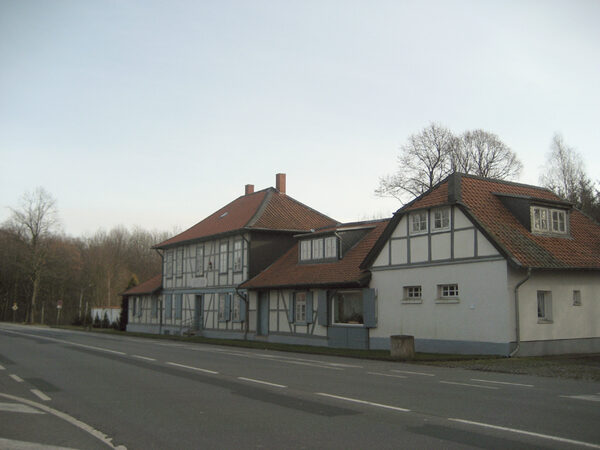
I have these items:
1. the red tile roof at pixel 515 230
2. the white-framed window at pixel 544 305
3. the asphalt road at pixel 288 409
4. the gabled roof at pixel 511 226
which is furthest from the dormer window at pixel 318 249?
the asphalt road at pixel 288 409

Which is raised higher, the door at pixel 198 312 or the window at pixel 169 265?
the window at pixel 169 265

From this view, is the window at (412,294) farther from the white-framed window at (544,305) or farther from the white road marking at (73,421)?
the white road marking at (73,421)

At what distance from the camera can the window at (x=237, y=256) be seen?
37469 millimetres

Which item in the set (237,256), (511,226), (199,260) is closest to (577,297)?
(511,226)

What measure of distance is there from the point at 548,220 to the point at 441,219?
4.30 m

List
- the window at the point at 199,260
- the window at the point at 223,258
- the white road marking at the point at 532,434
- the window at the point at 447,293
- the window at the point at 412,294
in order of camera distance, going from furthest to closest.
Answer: the window at the point at 199,260 < the window at the point at 223,258 < the window at the point at 412,294 < the window at the point at 447,293 < the white road marking at the point at 532,434

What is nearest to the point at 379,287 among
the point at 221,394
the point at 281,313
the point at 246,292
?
the point at 281,313

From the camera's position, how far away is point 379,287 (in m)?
26.1

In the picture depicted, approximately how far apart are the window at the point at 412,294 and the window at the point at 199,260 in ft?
66.9

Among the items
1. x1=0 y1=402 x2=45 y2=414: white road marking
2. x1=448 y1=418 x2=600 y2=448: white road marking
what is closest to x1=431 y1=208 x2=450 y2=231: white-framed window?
x1=448 y1=418 x2=600 y2=448: white road marking

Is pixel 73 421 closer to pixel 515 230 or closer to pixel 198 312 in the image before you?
pixel 515 230

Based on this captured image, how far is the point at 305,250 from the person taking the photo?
32.7m

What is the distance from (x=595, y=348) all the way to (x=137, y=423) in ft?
66.2

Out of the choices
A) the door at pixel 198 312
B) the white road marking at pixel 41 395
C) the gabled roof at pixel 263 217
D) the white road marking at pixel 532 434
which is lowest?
the white road marking at pixel 41 395
